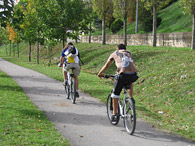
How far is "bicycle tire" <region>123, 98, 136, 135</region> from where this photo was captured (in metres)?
6.48

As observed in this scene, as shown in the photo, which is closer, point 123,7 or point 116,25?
point 123,7

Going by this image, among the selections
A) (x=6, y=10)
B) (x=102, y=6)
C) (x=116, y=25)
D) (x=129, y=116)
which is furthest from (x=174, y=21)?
(x=129, y=116)

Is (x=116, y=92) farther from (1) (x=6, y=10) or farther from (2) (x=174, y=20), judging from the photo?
(2) (x=174, y=20)

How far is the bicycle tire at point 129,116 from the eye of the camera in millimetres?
6484

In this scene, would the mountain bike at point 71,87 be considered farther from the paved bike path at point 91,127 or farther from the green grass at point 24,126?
the green grass at point 24,126

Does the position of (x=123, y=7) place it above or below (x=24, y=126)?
above

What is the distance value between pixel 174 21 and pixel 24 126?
1586 inches

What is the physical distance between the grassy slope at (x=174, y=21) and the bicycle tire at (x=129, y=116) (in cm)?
3072

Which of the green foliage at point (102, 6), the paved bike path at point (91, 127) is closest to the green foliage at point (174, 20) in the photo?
the green foliage at point (102, 6)

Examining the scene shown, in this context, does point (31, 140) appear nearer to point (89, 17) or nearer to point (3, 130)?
point (3, 130)

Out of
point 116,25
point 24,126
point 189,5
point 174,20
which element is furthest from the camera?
point 116,25

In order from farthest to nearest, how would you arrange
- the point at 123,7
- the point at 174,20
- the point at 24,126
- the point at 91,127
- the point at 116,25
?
the point at 116,25, the point at 174,20, the point at 123,7, the point at 91,127, the point at 24,126

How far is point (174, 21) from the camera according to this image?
4438 cm

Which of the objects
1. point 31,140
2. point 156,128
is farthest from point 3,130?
point 156,128
